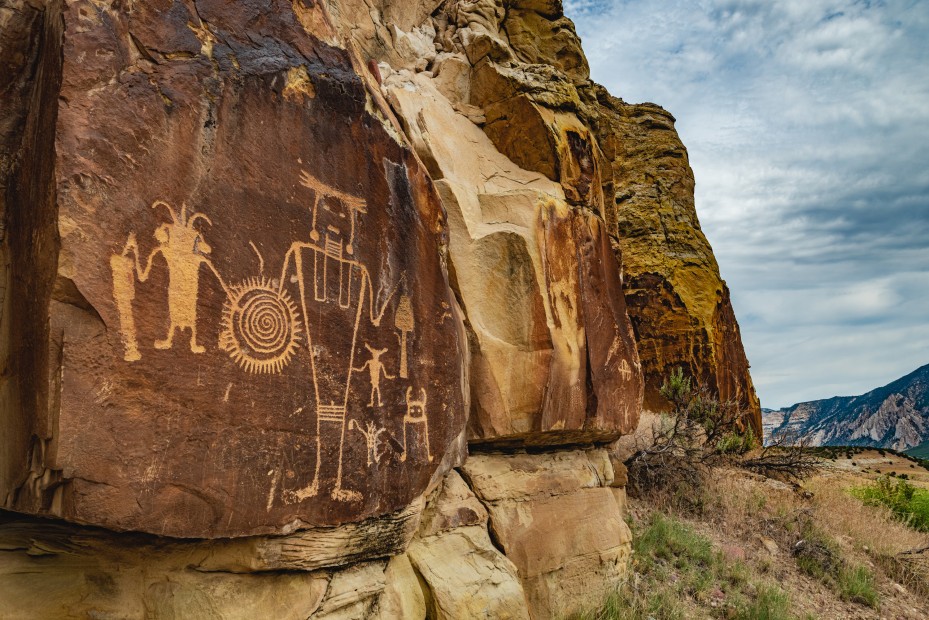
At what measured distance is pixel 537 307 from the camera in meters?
4.91

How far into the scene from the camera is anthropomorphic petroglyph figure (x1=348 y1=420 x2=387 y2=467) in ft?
10.8

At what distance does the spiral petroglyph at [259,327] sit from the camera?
9.22 ft

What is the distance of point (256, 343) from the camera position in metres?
2.89

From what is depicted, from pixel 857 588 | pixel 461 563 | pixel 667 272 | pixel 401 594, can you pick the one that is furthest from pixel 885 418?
pixel 401 594

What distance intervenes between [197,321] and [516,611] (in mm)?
3037

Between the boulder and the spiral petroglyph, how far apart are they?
7.08ft

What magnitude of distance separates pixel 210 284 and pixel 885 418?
69.4 meters

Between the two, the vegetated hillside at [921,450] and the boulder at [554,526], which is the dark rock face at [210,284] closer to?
the boulder at [554,526]

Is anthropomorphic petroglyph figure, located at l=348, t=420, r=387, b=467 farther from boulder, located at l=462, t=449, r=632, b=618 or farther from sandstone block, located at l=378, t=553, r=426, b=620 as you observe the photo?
boulder, located at l=462, t=449, r=632, b=618

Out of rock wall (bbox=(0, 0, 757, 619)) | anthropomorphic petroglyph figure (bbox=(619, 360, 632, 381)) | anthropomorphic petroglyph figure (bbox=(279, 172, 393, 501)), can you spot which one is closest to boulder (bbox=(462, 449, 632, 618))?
rock wall (bbox=(0, 0, 757, 619))

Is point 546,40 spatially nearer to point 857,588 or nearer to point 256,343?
point 256,343

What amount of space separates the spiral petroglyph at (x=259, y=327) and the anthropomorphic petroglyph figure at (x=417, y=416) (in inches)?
34.7

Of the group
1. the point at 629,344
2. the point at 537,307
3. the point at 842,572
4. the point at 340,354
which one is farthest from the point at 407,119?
the point at 842,572

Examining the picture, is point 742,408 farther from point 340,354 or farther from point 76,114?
point 76,114
